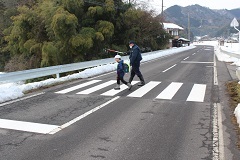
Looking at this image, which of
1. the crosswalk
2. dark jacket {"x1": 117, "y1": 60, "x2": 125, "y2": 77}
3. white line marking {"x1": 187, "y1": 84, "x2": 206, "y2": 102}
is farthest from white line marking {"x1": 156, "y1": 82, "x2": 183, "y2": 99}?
dark jacket {"x1": 117, "y1": 60, "x2": 125, "y2": 77}

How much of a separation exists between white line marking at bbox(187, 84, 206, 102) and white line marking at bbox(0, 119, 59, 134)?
4813 millimetres

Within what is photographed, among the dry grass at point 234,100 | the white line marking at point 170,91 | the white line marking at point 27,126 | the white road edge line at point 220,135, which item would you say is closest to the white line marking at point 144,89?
the white line marking at point 170,91

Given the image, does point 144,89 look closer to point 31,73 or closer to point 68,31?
point 31,73

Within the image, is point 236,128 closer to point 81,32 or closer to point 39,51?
point 81,32

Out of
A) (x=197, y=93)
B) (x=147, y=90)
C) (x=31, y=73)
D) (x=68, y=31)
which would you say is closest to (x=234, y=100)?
(x=197, y=93)

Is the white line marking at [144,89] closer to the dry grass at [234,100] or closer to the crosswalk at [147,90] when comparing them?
the crosswalk at [147,90]

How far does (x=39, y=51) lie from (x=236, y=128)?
2623 cm

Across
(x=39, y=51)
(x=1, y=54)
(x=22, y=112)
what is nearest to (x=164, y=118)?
(x=22, y=112)

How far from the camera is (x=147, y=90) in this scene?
407 inches

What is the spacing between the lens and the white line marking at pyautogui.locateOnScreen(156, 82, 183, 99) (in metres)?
9.26

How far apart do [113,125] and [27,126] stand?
1906 millimetres

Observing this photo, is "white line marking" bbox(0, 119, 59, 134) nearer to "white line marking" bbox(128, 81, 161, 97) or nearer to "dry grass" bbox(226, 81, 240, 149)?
"dry grass" bbox(226, 81, 240, 149)

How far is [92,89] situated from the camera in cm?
1059

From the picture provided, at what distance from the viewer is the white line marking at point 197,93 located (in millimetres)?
8824
